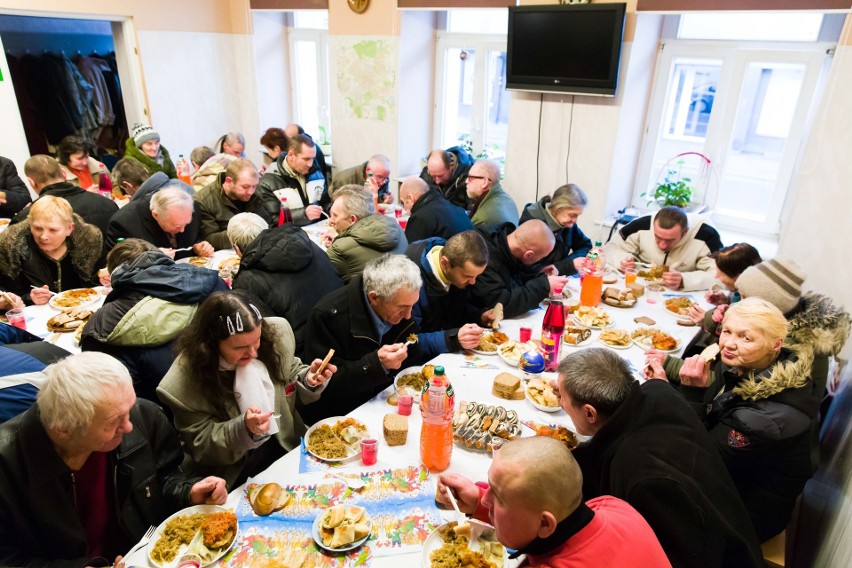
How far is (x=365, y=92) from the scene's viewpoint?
7.00 metres

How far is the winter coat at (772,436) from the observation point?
228 centimetres

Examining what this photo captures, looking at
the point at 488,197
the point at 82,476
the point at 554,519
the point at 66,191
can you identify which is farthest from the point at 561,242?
the point at 66,191

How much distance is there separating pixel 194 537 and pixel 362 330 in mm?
1202

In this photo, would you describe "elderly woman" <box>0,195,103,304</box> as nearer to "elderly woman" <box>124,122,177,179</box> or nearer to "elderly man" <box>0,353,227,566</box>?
"elderly man" <box>0,353,227,566</box>

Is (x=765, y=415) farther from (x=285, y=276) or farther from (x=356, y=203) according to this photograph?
(x=356, y=203)

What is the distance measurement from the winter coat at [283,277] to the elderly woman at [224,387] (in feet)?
2.39

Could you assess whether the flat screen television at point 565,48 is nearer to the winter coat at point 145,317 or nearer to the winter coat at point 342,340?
the winter coat at point 342,340

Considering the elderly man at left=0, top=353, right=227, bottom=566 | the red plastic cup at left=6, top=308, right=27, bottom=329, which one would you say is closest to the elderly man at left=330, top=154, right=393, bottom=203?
the red plastic cup at left=6, top=308, right=27, bottom=329

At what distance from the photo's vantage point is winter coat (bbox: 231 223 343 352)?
10.2 feet

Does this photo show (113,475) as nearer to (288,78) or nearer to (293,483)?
(293,483)

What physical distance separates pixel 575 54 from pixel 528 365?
3617 millimetres

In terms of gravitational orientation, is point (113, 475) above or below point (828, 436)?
above

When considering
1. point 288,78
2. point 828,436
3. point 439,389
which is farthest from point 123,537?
point 288,78

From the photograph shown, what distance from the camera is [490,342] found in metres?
3.18
